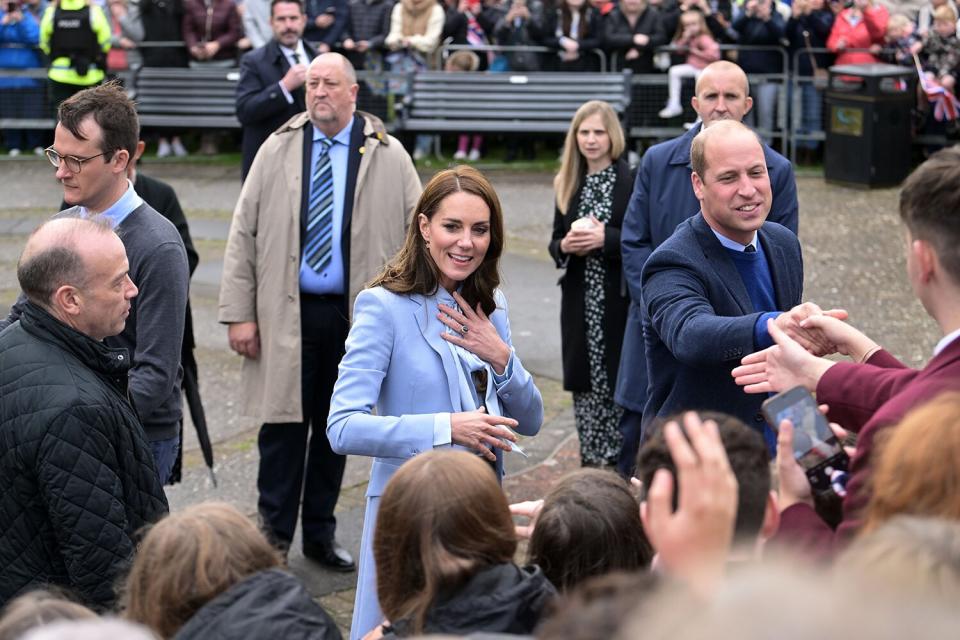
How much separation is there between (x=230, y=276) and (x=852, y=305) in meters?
5.37

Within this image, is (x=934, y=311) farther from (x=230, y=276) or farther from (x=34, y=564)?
(x=230, y=276)

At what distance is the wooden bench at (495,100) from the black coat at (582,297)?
318 inches

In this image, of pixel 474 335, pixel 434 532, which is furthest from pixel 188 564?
pixel 474 335

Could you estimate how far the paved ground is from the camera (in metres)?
6.99

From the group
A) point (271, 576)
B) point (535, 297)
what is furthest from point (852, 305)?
point (271, 576)

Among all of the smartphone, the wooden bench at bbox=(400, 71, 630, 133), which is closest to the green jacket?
the wooden bench at bbox=(400, 71, 630, 133)

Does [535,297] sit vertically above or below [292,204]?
below

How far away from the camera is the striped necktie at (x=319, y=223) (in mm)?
6082

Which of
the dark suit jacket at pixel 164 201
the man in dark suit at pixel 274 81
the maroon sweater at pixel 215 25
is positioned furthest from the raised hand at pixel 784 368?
the maroon sweater at pixel 215 25

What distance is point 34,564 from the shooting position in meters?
3.77

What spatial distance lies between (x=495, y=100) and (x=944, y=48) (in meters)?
4.78

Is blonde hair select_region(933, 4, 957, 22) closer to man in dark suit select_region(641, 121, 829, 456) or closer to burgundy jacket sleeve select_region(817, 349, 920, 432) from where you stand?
man in dark suit select_region(641, 121, 829, 456)

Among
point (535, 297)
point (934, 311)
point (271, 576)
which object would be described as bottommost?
point (535, 297)

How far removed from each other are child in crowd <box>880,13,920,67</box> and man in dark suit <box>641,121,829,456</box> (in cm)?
1061
